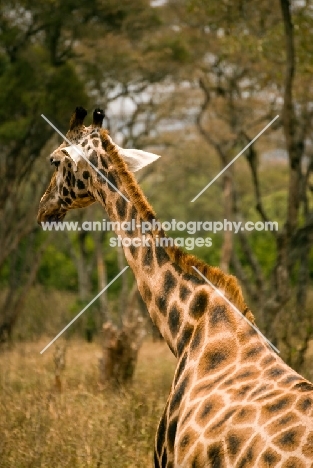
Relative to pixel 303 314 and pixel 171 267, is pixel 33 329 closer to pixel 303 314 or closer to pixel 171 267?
pixel 303 314

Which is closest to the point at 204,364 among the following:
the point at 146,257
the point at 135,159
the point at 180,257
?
the point at 180,257

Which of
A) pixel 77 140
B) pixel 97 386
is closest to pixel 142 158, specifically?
pixel 77 140

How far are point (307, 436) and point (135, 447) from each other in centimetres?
284

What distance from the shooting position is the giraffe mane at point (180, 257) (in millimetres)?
4028

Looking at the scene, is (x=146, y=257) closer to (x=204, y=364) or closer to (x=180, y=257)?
(x=180, y=257)

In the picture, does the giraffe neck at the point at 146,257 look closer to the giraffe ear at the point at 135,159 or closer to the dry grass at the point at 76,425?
the giraffe ear at the point at 135,159

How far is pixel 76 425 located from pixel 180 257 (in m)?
2.29

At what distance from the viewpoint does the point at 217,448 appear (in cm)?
349

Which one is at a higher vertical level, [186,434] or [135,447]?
[186,434]

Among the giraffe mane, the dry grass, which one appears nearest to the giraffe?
the giraffe mane

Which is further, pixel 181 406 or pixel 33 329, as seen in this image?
pixel 33 329

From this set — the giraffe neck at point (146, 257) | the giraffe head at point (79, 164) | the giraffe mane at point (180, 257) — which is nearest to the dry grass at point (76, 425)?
the giraffe neck at point (146, 257)

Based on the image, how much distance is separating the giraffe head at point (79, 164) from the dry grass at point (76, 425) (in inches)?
62.9

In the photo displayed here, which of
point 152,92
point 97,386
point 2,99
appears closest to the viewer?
point 97,386
